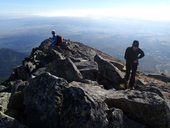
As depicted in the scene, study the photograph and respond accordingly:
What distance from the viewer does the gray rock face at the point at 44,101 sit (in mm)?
13820

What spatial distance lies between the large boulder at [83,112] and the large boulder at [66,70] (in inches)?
330

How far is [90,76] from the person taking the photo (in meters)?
28.0

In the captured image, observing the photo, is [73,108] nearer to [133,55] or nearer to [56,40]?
[133,55]

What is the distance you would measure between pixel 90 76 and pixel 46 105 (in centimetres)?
1414

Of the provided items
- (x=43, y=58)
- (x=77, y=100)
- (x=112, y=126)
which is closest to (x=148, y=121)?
(x=112, y=126)

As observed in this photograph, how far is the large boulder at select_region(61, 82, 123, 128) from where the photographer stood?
535 inches

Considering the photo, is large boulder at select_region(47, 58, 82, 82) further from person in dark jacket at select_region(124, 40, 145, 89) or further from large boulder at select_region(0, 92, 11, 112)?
large boulder at select_region(0, 92, 11, 112)

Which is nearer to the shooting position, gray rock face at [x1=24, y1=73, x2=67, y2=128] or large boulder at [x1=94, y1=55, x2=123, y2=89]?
gray rock face at [x1=24, y1=73, x2=67, y2=128]

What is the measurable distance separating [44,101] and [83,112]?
1820mm

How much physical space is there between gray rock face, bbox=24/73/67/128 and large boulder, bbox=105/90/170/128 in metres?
3.17

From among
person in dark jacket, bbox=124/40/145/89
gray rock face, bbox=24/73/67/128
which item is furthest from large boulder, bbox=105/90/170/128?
person in dark jacket, bbox=124/40/145/89

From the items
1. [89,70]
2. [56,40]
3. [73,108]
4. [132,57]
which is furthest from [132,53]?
[56,40]

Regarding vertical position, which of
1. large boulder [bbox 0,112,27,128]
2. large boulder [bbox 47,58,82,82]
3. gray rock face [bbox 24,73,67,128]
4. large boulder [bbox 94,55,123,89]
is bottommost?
large boulder [bbox 94,55,123,89]

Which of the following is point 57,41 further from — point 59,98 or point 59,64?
point 59,98
